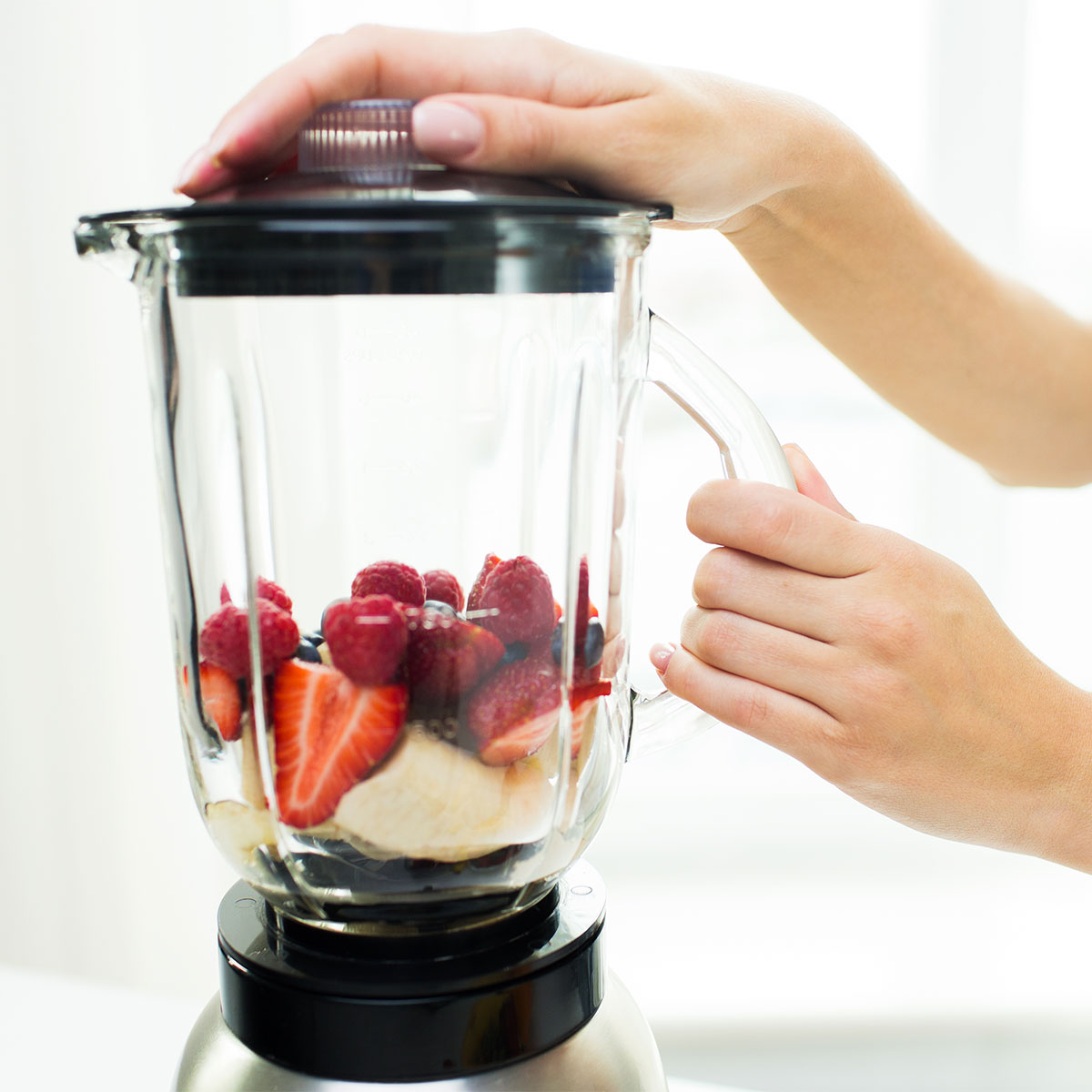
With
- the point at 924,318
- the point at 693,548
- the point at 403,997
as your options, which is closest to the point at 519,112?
the point at 403,997

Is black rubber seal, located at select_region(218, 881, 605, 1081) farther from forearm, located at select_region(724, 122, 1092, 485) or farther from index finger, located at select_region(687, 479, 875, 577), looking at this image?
forearm, located at select_region(724, 122, 1092, 485)

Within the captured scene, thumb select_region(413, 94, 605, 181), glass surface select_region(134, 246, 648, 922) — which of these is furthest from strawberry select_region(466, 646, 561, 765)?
thumb select_region(413, 94, 605, 181)

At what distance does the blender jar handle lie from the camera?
1.79 feet

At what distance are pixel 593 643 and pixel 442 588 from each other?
0.24 ft

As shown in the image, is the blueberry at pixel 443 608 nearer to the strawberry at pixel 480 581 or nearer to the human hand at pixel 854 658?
the strawberry at pixel 480 581

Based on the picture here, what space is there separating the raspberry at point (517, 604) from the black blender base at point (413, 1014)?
0.13 meters

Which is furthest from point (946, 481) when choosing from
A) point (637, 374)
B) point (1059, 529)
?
point (637, 374)

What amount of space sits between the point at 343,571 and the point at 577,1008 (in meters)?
0.22

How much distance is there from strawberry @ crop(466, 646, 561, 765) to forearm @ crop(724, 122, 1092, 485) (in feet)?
1.24

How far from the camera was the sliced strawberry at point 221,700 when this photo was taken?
20.1 inches

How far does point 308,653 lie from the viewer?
19.2 inches

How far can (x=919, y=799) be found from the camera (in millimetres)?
611

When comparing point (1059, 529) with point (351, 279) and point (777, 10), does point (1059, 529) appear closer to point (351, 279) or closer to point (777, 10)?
point (777, 10)

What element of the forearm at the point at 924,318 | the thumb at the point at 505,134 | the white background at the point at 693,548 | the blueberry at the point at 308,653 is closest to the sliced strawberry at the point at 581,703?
the blueberry at the point at 308,653
